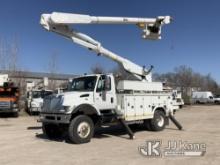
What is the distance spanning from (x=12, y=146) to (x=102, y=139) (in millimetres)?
3433

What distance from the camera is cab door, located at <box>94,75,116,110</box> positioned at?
526 inches

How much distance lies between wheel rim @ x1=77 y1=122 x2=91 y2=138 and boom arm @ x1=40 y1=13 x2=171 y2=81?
11.6ft

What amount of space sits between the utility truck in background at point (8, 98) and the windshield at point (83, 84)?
12839 millimetres

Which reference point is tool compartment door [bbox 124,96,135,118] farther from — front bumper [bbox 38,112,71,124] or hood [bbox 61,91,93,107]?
front bumper [bbox 38,112,71,124]

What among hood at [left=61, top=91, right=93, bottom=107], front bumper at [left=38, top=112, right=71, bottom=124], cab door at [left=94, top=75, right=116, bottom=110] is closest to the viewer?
front bumper at [left=38, top=112, right=71, bottom=124]

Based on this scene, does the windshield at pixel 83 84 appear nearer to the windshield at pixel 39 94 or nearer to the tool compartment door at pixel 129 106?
the tool compartment door at pixel 129 106

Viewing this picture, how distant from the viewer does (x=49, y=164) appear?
354 inches

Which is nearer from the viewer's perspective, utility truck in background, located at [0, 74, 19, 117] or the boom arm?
the boom arm

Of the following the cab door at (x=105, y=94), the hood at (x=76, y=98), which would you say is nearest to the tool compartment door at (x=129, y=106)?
the cab door at (x=105, y=94)

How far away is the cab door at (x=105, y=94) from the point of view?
13.4 metres

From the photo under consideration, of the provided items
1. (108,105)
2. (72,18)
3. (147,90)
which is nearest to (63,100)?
(108,105)

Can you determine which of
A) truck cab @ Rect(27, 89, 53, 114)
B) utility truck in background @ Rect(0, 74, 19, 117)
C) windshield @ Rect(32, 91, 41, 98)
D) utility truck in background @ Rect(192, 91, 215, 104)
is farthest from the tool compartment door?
utility truck in background @ Rect(192, 91, 215, 104)

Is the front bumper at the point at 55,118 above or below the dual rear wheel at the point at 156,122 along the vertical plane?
above

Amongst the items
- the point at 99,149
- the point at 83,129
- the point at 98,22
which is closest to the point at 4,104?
the point at 98,22
